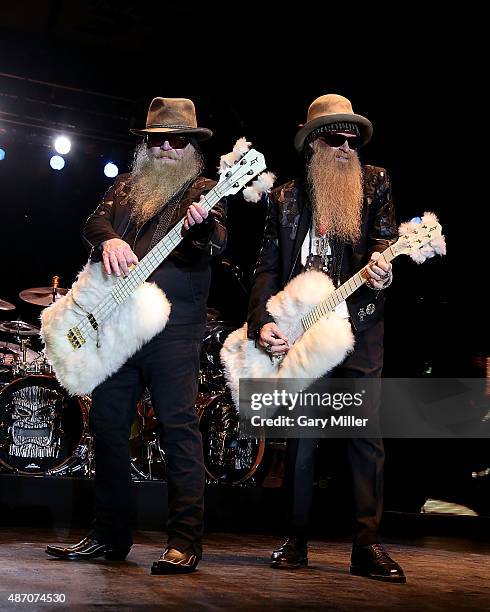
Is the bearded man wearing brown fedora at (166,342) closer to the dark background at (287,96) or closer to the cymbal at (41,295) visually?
the dark background at (287,96)

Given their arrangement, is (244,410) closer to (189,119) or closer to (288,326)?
(288,326)

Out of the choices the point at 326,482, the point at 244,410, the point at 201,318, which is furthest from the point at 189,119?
the point at 326,482

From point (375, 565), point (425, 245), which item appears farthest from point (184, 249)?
point (375, 565)

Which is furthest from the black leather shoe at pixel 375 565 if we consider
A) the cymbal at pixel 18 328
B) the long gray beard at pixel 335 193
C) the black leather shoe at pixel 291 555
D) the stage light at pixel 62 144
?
the stage light at pixel 62 144

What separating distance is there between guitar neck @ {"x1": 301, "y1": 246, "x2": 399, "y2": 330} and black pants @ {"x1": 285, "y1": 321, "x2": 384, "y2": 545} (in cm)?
19

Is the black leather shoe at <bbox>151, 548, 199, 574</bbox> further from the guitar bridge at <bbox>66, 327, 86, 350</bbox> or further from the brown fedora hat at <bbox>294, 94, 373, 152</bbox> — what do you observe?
the brown fedora hat at <bbox>294, 94, 373, 152</bbox>

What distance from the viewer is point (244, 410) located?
13.7 ft

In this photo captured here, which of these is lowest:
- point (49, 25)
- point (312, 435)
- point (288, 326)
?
point (312, 435)

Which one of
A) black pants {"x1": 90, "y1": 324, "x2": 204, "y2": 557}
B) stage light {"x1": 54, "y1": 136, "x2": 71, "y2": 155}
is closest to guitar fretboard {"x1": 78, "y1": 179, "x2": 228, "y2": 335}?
black pants {"x1": 90, "y1": 324, "x2": 204, "y2": 557}

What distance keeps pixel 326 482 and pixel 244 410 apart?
321 cm

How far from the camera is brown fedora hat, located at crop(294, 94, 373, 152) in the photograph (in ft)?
13.9

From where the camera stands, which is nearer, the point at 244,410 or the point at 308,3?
the point at 244,410

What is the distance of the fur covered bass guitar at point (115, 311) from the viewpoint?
3855mm

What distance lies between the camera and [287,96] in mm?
8148
